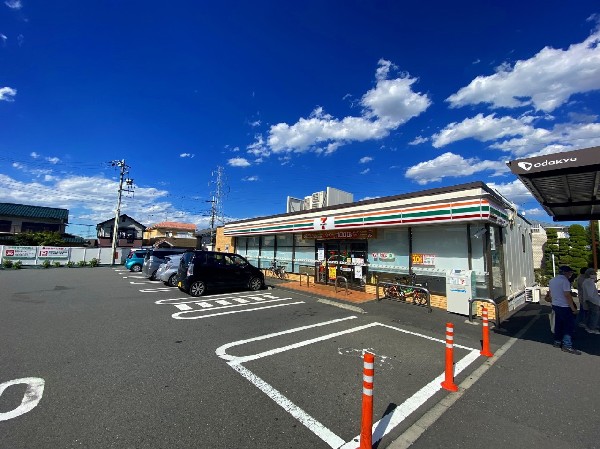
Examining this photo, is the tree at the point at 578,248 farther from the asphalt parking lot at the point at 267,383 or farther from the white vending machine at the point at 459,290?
the asphalt parking lot at the point at 267,383

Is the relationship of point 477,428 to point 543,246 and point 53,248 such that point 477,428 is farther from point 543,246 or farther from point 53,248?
point 53,248

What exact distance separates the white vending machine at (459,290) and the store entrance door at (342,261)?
138 inches

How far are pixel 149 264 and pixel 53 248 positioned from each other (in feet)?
51.8

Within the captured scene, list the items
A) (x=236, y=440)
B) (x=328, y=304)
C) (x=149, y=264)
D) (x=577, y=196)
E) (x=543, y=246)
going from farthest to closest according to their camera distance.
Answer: (x=543, y=246) < (x=149, y=264) < (x=328, y=304) < (x=577, y=196) < (x=236, y=440)

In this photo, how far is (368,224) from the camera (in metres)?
11.0

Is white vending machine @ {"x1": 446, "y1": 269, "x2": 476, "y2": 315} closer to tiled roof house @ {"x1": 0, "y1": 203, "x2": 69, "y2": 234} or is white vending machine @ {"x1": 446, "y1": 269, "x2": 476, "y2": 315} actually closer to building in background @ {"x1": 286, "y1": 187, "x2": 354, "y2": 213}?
building in background @ {"x1": 286, "y1": 187, "x2": 354, "y2": 213}

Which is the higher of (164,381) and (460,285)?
(460,285)

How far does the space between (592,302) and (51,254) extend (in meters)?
34.3

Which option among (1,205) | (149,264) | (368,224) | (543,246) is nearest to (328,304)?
(368,224)

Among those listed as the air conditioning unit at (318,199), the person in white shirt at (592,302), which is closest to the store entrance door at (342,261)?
the air conditioning unit at (318,199)

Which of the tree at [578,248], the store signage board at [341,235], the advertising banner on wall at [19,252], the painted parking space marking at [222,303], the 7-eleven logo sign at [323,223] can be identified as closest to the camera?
the painted parking space marking at [222,303]

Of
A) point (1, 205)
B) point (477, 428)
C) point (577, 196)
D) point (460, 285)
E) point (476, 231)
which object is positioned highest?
point (1, 205)

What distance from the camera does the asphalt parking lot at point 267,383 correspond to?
2.98m

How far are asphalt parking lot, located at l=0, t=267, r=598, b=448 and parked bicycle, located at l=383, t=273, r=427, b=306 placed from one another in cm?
206
